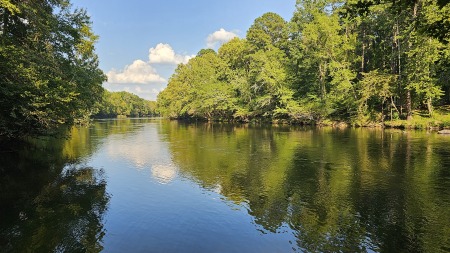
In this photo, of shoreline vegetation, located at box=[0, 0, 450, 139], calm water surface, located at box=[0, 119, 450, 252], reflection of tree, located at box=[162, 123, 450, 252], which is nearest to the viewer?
calm water surface, located at box=[0, 119, 450, 252]

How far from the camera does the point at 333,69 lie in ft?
192

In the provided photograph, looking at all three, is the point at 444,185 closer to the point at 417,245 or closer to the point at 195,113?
the point at 417,245

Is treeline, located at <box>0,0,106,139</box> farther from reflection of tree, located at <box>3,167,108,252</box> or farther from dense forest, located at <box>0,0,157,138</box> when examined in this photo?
reflection of tree, located at <box>3,167,108,252</box>

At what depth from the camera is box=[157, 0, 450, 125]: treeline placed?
45656 millimetres

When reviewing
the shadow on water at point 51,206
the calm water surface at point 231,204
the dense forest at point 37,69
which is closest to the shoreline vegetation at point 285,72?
the dense forest at point 37,69

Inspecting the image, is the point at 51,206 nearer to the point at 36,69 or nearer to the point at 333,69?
the point at 36,69

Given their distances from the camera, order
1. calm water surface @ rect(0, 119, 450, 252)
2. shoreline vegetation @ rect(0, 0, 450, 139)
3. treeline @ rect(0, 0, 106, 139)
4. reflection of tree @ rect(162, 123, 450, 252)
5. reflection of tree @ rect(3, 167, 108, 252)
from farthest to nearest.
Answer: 1. shoreline vegetation @ rect(0, 0, 450, 139)
2. treeline @ rect(0, 0, 106, 139)
3. reflection of tree @ rect(162, 123, 450, 252)
4. calm water surface @ rect(0, 119, 450, 252)
5. reflection of tree @ rect(3, 167, 108, 252)

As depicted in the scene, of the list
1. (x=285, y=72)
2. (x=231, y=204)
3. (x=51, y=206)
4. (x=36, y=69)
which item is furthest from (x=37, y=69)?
(x=285, y=72)

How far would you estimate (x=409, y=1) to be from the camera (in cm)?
806

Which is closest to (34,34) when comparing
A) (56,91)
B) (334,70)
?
(56,91)

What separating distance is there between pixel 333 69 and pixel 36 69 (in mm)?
49451

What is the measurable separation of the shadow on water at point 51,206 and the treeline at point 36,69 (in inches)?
131

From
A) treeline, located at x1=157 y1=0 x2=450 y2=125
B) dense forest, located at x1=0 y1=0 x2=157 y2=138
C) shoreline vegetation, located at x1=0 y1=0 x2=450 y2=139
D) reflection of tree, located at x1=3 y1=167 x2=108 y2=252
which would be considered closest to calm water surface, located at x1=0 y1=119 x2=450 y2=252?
reflection of tree, located at x1=3 y1=167 x2=108 y2=252

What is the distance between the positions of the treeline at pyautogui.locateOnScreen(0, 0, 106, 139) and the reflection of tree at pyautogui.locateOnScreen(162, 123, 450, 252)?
936 cm
